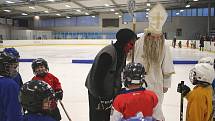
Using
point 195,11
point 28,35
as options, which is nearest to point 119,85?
point 28,35

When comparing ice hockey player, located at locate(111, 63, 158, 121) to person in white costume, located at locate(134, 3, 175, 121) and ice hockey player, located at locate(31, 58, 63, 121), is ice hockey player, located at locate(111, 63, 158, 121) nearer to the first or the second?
person in white costume, located at locate(134, 3, 175, 121)

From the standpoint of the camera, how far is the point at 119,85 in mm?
2662

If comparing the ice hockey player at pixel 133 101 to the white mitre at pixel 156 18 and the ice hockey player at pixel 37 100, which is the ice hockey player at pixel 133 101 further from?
the white mitre at pixel 156 18

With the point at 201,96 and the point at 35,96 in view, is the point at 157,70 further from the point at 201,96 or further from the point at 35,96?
the point at 35,96

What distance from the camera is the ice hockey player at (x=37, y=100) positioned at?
1526mm

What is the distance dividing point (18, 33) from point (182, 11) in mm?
18482

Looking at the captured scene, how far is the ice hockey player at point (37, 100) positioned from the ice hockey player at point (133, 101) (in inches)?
20.6

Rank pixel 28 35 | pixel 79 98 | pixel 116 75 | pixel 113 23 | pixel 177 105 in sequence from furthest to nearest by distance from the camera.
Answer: pixel 113 23
pixel 28 35
pixel 79 98
pixel 177 105
pixel 116 75

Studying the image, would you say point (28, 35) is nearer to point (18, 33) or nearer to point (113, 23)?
point (18, 33)

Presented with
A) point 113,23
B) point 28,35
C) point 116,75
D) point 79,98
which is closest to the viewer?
point 116,75

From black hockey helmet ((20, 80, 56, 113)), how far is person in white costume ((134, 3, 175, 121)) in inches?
54.0

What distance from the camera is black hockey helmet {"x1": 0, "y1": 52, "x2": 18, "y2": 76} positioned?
218 cm

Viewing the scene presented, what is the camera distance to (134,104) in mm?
1928

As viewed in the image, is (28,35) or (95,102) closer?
(95,102)
